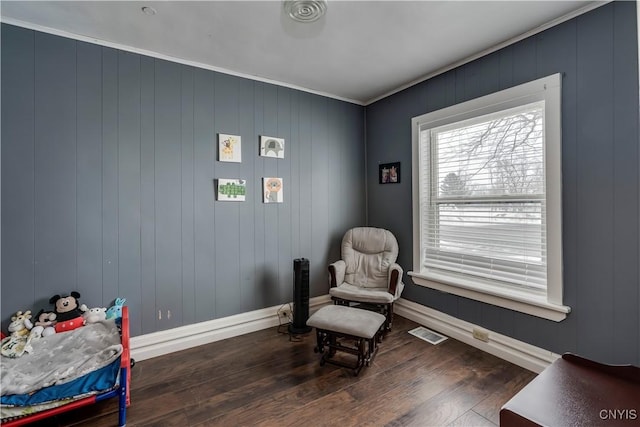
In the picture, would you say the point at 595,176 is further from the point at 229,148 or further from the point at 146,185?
the point at 146,185

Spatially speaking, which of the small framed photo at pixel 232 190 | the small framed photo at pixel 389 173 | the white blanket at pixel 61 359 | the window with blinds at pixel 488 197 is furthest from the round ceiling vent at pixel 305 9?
the white blanket at pixel 61 359

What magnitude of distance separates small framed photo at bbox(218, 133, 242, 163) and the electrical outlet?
2.73 meters

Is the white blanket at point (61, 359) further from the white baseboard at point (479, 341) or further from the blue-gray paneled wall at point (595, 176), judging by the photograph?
the blue-gray paneled wall at point (595, 176)

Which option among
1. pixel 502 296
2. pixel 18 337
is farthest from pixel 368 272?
pixel 18 337

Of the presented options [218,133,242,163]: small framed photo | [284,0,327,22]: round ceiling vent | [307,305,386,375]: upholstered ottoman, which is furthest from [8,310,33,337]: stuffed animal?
[284,0,327,22]: round ceiling vent

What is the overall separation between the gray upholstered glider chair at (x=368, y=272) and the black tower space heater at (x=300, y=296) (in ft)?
0.87

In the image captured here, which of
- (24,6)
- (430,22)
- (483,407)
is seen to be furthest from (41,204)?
(483,407)

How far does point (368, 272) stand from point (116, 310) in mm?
2386

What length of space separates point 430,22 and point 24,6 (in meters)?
2.78

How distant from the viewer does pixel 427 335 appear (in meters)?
2.89

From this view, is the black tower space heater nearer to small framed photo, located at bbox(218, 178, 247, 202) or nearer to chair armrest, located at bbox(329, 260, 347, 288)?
chair armrest, located at bbox(329, 260, 347, 288)

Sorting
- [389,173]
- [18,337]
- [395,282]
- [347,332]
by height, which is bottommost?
[347,332]

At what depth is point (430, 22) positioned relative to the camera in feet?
7.17

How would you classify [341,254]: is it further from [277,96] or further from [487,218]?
[277,96]
